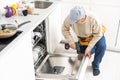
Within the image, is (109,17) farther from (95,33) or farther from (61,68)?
(61,68)

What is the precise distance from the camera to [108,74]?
2.41m

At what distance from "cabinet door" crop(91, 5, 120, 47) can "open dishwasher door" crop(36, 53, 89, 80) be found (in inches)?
26.9

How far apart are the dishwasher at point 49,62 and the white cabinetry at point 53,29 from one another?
5cm

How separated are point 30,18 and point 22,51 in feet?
1.62

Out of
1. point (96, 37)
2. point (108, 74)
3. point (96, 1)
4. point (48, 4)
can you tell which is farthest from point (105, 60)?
point (48, 4)

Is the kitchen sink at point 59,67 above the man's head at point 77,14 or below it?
below

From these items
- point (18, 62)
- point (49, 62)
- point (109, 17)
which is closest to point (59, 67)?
point (49, 62)

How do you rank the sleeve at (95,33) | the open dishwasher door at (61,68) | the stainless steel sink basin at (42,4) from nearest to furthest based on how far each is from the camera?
1. the open dishwasher door at (61,68)
2. the sleeve at (95,33)
3. the stainless steel sink basin at (42,4)

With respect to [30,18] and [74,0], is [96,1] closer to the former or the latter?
[74,0]

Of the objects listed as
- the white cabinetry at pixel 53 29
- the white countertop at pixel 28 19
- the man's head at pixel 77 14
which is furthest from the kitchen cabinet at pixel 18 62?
the white cabinetry at pixel 53 29

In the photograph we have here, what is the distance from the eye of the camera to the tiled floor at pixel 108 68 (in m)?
2.36

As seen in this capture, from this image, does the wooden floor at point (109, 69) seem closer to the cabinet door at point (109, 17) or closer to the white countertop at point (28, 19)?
the cabinet door at point (109, 17)

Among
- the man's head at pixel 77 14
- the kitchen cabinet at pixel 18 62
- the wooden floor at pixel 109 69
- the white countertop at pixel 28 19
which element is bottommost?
the wooden floor at pixel 109 69

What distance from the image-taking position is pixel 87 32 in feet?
7.42
